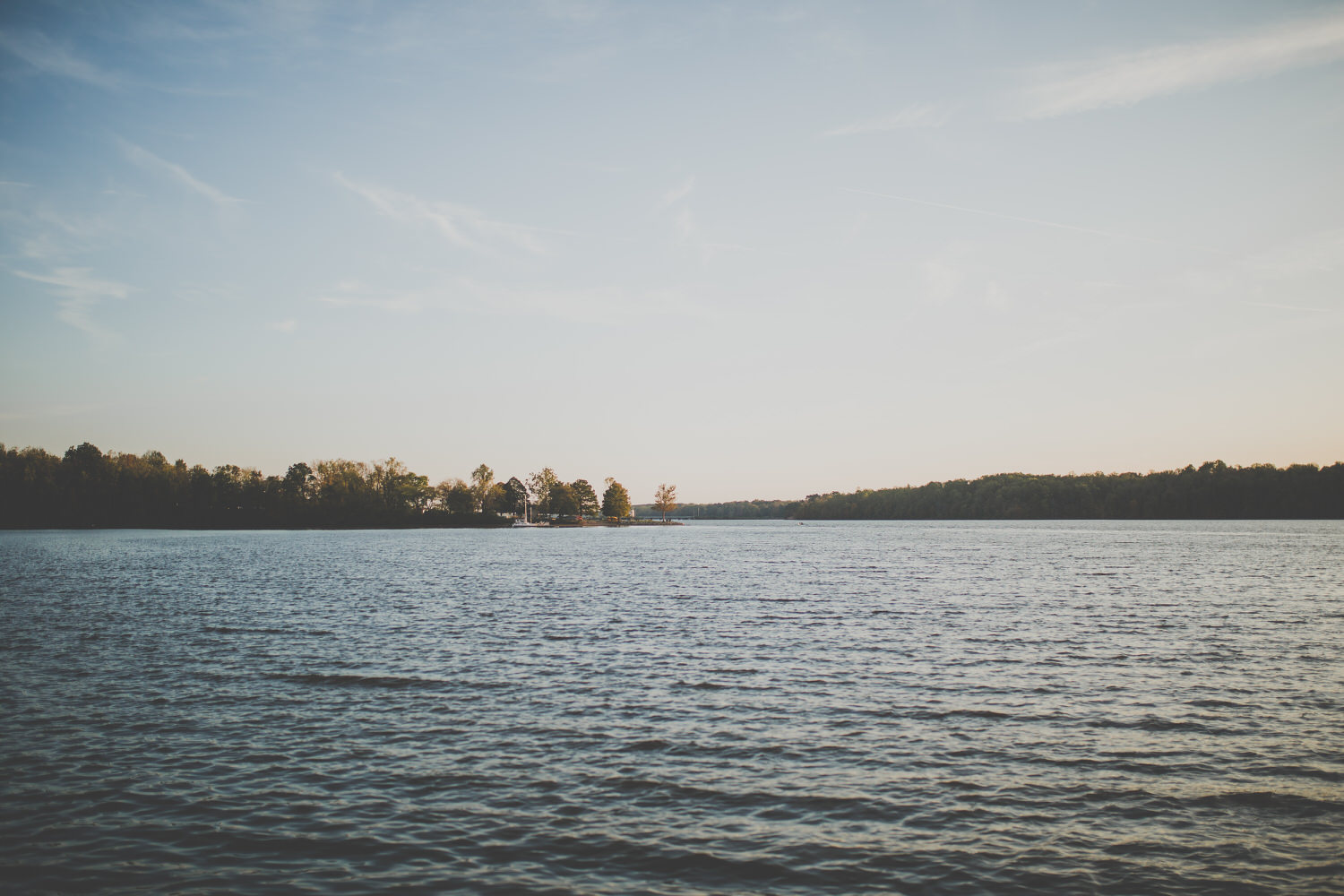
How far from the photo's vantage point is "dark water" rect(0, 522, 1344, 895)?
13211 millimetres

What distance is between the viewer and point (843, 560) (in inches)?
4070

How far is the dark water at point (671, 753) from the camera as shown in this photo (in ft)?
43.3

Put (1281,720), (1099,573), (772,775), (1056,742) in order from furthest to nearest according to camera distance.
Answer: (1099,573) → (1281,720) → (1056,742) → (772,775)

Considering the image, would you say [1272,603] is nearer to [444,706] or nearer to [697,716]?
[697,716]

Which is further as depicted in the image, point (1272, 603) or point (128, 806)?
point (1272, 603)

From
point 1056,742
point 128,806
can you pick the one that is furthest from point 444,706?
point 1056,742

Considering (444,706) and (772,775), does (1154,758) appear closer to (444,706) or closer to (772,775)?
(772,775)

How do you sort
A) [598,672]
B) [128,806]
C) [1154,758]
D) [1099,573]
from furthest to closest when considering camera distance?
[1099,573] → [598,672] → [1154,758] → [128,806]

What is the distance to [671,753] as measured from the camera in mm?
19266

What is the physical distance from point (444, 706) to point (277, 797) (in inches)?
301

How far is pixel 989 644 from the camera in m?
35.7

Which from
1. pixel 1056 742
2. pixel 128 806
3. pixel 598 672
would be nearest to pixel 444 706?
pixel 598 672

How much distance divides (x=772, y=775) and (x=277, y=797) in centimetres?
1069

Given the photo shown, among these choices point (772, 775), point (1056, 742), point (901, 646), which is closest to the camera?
point (772, 775)
